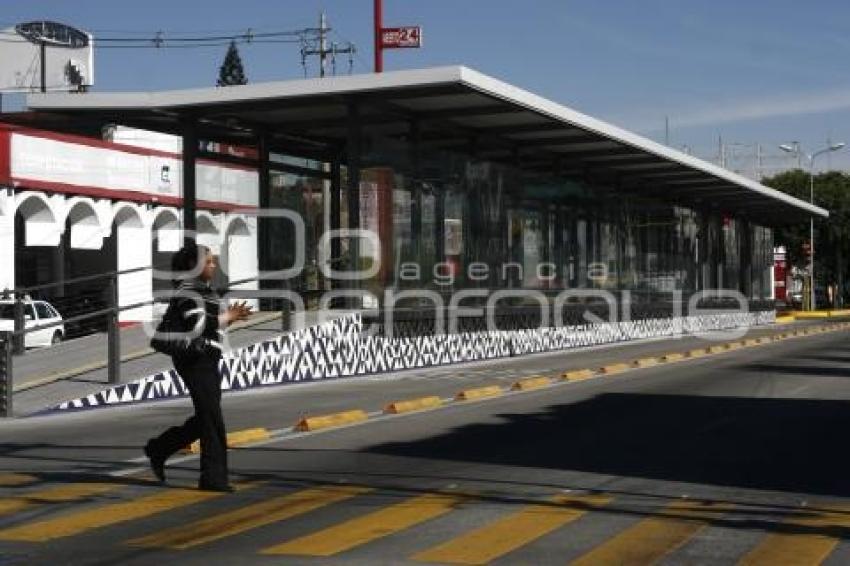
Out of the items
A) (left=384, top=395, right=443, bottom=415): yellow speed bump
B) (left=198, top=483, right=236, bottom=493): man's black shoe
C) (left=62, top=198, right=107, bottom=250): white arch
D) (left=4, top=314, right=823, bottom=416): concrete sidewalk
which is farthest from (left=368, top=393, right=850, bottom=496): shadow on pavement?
(left=62, top=198, right=107, bottom=250): white arch

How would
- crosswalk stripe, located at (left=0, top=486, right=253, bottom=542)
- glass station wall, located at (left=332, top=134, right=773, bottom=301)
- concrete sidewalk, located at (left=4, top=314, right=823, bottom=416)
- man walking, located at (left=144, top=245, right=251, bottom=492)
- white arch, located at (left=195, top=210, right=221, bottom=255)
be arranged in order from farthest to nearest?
white arch, located at (left=195, top=210, right=221, bottom=255) → glass station wall, located at (left=332, top=134, right=773, bottom=301) → concrete sidewalk, located at (left=4, top=314, right=823, bottom=416) → man walking, located at (left=144, top=245, right=251, bottom=492) → crosswalk stripe, located at (left=0, top=486, right=253, bottom=542)

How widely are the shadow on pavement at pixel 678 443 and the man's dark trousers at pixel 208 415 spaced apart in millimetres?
2725

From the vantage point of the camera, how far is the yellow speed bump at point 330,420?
1440 centimetres

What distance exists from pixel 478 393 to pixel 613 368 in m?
6.66

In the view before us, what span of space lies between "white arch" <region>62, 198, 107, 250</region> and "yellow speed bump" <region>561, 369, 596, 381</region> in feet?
50.7

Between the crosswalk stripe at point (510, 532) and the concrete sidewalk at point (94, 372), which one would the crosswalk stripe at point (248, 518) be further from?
the concrete sidewalk at point (94, 372)

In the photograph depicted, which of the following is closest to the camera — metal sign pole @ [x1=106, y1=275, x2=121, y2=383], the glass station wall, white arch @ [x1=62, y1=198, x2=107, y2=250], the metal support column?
metal sign pole @ [x1=106, y1=275, x2=121, y2=383]

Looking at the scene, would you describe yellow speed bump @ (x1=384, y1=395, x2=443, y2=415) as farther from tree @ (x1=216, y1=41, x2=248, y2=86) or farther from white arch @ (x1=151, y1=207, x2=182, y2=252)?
tree @ (x1=216, y1=41, x2=248, y2=86)

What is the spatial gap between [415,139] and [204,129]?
426 cm

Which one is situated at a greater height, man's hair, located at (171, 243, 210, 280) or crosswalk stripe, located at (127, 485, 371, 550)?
man's hair, located at (171, 243, 210, 280)

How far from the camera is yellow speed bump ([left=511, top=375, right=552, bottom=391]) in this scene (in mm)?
20219

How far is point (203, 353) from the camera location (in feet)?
31.5

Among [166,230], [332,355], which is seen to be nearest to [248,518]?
[332,355]

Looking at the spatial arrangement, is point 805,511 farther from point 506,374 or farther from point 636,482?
point 506,374
